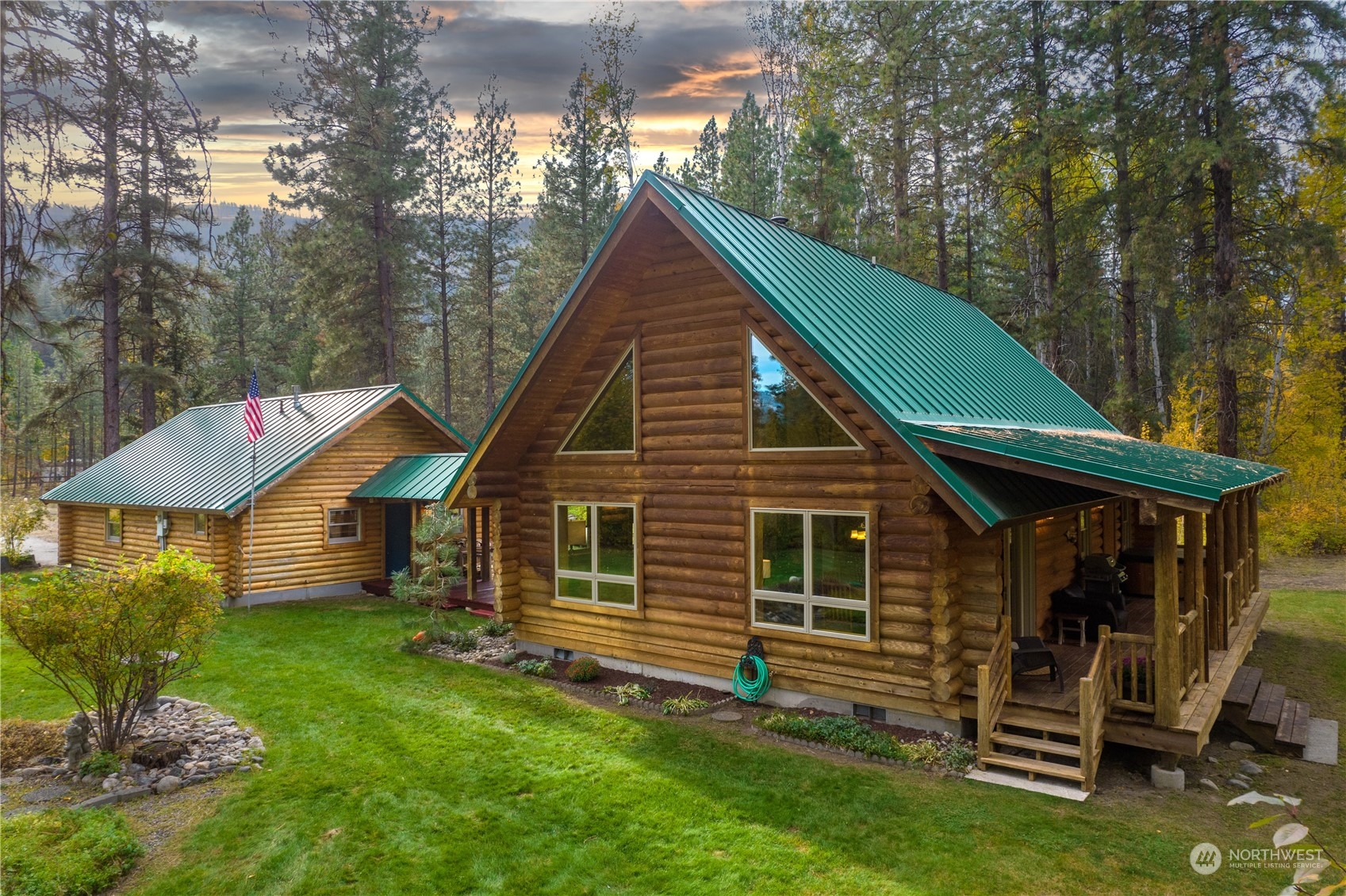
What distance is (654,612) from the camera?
11477 mm

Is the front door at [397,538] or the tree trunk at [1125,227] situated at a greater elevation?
the tree trunk at [1125,227]

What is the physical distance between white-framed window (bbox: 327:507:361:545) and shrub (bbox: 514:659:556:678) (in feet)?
32.2

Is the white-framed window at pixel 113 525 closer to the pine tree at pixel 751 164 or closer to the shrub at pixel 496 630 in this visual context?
the shrub at pixel 496 630

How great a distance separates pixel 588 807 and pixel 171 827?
161 inches

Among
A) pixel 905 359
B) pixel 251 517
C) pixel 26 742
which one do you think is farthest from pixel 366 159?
pixel 905 359

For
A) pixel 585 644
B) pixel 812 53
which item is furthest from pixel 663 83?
pixel 585 644

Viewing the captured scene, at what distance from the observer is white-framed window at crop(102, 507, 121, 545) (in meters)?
22.1

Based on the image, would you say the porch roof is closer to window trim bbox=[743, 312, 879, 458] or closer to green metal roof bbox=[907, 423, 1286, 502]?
green metal roof bbox=[907, 423, 1286, 502]

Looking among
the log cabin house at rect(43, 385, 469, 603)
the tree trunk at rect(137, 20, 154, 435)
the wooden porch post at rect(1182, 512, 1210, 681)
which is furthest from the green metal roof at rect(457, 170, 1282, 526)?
the tree trunk at rect(137, 20, 154, 435)

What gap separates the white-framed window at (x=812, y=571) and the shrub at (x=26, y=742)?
29.0 feet

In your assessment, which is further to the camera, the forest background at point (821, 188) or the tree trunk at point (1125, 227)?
the tree trunk at point (1125, 227)

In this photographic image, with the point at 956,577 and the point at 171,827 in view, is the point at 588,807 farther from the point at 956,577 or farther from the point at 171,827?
the point at 956,577

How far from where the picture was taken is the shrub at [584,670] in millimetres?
11656

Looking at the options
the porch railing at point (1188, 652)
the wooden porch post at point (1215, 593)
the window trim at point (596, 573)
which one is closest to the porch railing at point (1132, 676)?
the porch railing at point (1188, 652)
